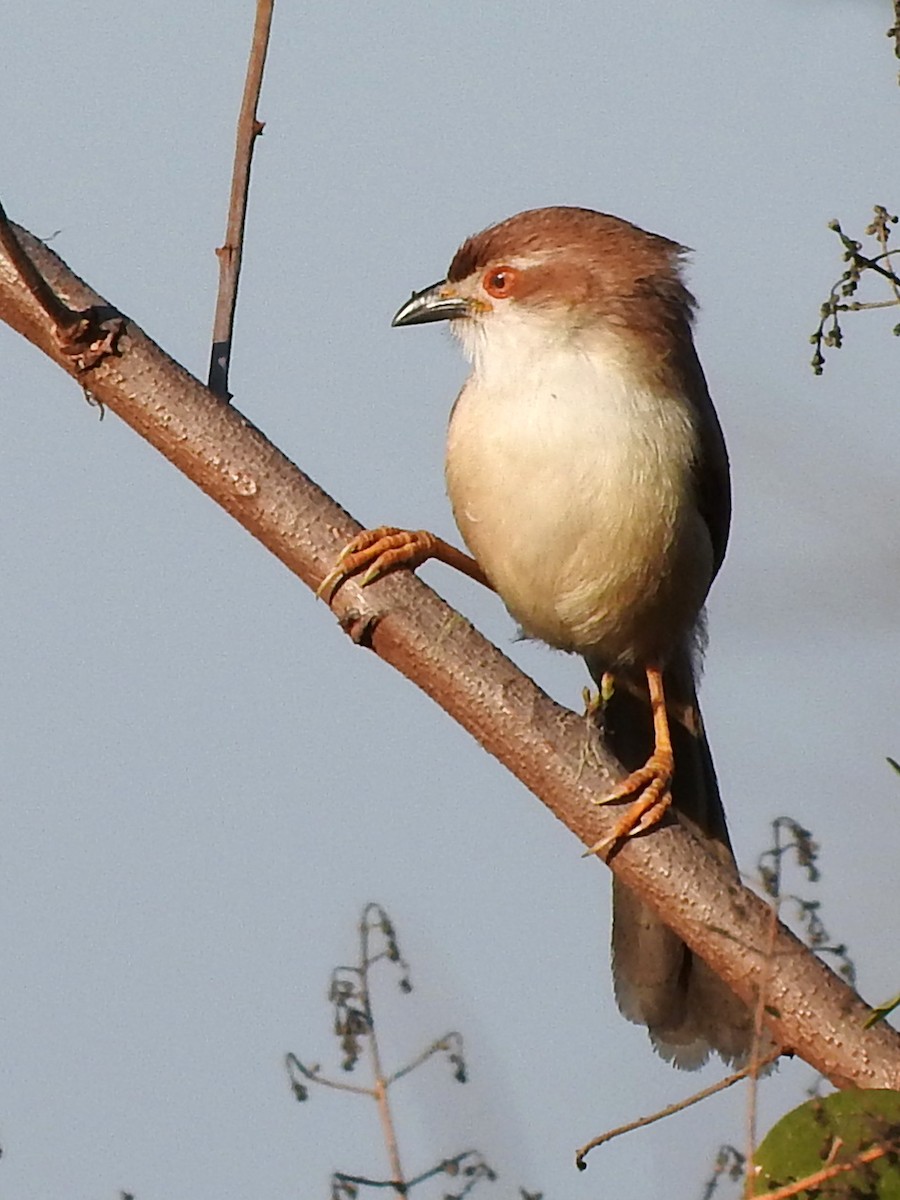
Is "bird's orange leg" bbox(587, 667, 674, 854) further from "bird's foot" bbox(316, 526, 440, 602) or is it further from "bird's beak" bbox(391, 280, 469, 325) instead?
"bird's beak" bbox(391, 280, 469, 325)

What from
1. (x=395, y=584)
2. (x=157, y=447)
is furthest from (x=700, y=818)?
(x=157, y=447)

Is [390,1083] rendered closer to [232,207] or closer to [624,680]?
[232,207]

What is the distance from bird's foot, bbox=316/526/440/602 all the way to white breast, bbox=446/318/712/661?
12.8 inches

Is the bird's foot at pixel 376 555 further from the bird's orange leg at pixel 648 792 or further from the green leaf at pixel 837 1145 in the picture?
the green leaf at pixel 837 1145

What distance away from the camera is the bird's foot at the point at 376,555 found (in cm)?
337

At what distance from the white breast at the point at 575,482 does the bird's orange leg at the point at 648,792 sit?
367 millimetres

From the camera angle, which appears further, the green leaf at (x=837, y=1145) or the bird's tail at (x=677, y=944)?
the bird's tail at (x=677, y=944)

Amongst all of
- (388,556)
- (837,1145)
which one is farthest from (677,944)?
(837,1145)

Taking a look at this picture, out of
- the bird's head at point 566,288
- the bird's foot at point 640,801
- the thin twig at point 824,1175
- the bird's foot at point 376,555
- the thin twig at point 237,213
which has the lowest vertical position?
the thin twig at point 824,1175

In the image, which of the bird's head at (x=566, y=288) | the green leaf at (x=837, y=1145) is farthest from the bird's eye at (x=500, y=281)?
the green leaf at (x=837, y=1145)

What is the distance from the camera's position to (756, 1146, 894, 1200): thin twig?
7.91 feet

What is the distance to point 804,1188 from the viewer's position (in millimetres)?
2455

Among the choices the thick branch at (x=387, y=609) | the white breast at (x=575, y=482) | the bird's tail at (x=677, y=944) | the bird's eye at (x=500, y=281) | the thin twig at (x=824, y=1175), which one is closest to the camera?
the thin twig at (x=824, y=1175)

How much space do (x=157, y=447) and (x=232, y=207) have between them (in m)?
0.49
